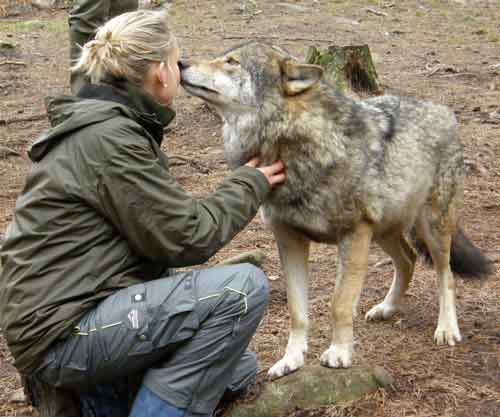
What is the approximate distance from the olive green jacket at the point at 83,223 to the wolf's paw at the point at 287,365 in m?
1.14

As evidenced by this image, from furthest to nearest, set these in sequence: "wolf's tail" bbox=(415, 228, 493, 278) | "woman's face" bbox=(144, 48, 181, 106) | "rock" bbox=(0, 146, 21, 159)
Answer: "rock" bbox=(0, 146, 21, 159) < "wolf's tail" bbox=(415, 228, 493, 278) < "woman's face" bbox=(144, 48, 181, 106)

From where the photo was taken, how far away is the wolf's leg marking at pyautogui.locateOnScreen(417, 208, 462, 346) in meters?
4.72

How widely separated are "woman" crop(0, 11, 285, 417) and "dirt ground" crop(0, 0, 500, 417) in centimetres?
83

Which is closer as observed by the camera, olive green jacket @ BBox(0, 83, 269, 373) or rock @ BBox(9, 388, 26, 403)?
olive green jacket @ BBox(0, 83, 269, 373)

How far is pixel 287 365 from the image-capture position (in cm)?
405

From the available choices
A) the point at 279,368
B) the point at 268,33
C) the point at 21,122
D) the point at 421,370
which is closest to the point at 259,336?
the point at 279,368

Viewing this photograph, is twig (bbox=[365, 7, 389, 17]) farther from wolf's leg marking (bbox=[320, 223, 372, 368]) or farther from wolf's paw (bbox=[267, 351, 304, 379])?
wolf's paw (bbox=[267, 351, 304, 379])

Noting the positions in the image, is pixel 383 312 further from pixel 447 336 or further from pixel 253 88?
pixel 253 88

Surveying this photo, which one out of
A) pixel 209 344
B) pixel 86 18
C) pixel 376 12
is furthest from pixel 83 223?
pixel 376 12

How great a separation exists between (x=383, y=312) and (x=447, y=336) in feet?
1.74

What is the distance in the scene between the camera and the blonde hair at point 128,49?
328 centimetres

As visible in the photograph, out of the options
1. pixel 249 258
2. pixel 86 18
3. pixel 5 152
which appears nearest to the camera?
pixel 249 258

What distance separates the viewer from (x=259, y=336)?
4.73 meters

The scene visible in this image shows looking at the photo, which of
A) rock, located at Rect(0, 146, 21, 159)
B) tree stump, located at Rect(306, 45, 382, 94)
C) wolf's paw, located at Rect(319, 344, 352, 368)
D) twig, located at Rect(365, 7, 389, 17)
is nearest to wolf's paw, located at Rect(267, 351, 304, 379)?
wolf's paw, located at Rect(319, 344, 352, 368)
